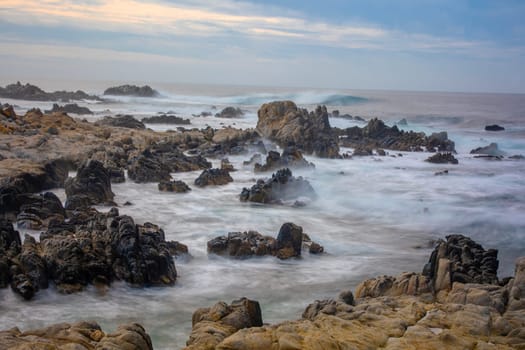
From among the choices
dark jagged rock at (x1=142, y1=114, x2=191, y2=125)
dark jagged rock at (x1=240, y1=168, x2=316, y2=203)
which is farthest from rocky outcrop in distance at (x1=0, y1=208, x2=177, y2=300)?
dark jagged rock at (x1=142, y1=114, x2=191, y2=125)

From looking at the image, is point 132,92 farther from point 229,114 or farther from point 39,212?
point 39,212

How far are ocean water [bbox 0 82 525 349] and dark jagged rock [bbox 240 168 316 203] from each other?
1.84ft

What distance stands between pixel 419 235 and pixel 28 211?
1116cm

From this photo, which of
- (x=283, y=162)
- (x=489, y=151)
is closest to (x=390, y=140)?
(x=489, y=151)

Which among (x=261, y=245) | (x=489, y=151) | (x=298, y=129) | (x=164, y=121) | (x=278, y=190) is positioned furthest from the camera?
(x=164, y=121)

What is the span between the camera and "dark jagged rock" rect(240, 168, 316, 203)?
20266 millimetres

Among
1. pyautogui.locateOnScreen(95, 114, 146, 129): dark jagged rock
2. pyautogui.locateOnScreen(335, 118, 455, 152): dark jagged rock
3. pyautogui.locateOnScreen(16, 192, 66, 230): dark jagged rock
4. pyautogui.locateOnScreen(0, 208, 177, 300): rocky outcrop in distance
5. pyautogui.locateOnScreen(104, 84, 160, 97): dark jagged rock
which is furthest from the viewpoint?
pyautogui.locateOnScreen(104, 84, 160, 97): dark jagged rock

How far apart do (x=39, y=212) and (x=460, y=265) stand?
10.8 m

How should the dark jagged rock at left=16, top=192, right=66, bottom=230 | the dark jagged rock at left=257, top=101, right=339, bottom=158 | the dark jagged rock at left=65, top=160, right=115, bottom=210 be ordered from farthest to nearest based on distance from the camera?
the dark jagged rock at left=257, top=101, right=339, bottom=158
the dark jagged rock at left=65, top=160, right=115, bottom=210
the dark jagged rock at left=16, top=192, right=66, bottom=230

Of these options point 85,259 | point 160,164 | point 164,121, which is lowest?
point 85,259

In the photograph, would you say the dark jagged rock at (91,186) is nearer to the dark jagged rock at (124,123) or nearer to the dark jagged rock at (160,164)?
the dark jagged rock at (160,164)

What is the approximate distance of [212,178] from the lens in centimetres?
2341

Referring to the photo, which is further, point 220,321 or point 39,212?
point 39,212

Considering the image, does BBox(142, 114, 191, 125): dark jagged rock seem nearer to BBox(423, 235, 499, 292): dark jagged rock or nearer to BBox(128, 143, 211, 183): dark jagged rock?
BBox(128, 143, 211, 183): dark jagged rock
